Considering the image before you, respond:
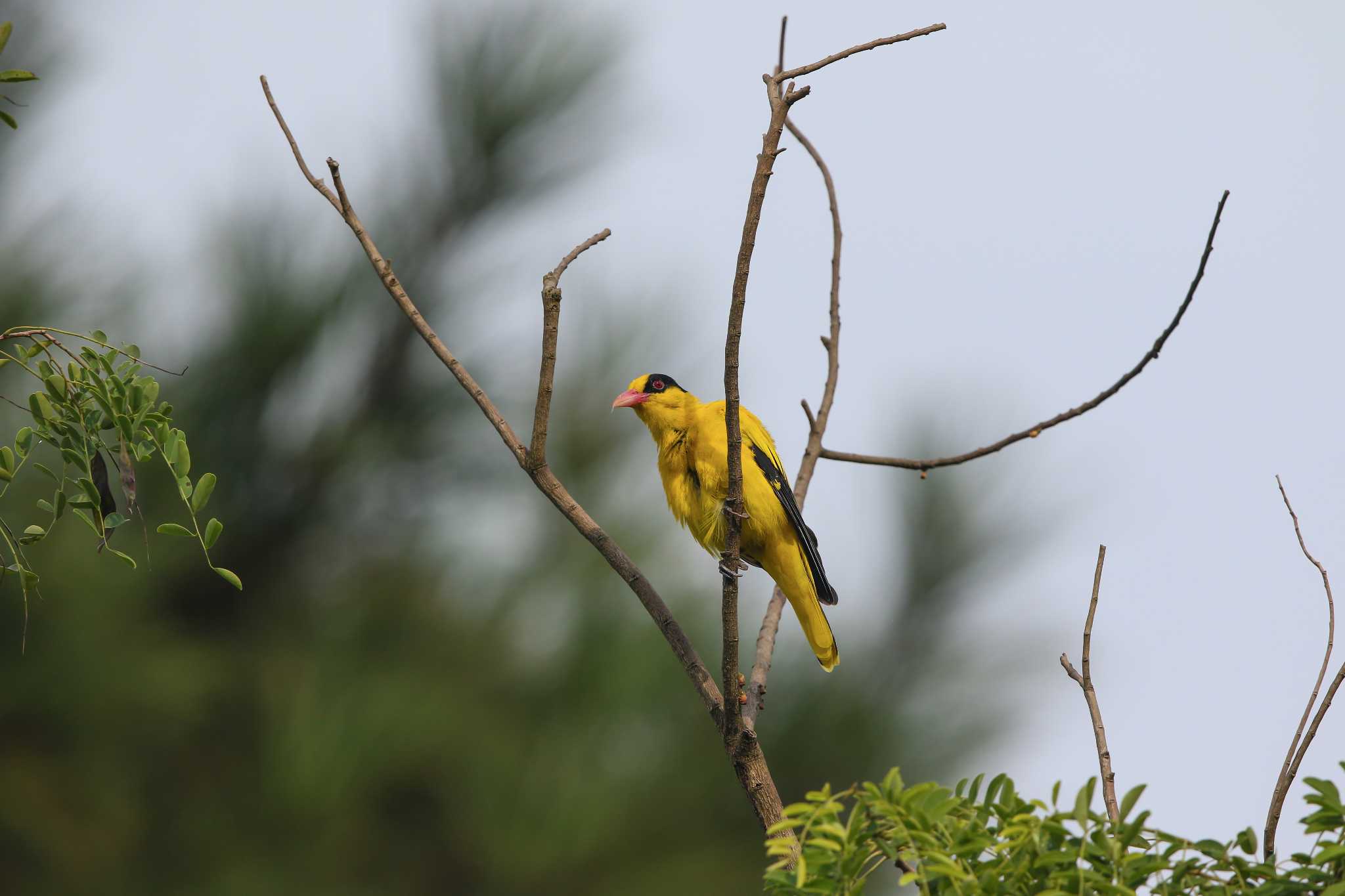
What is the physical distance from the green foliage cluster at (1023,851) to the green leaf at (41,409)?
1.00m

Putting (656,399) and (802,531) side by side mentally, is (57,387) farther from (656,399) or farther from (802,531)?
(656,399)

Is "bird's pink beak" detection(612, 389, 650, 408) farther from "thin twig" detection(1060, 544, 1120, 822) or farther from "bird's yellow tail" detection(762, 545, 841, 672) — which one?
"thin twig" detection(1060, 544, 1120, 822)

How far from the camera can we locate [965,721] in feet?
17.1

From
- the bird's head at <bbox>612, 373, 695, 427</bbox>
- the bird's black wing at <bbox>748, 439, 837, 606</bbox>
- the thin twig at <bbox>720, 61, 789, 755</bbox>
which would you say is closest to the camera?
the thin twig at <bbox>720, 61, 789, 755</bbox>

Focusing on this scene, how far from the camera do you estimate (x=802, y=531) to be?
3.15m

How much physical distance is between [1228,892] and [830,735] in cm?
430

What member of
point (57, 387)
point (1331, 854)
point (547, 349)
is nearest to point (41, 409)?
point (57, 387)

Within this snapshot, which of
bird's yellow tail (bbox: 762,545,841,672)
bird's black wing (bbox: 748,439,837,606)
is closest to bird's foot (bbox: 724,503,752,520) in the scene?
bird's black wing (bbox: 748,439,837,606)

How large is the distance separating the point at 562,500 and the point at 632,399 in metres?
1.89

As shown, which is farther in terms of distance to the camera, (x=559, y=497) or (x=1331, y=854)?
(x=559, y=497)

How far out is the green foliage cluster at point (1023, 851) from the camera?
1043mm

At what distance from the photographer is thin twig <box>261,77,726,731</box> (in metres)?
1.76

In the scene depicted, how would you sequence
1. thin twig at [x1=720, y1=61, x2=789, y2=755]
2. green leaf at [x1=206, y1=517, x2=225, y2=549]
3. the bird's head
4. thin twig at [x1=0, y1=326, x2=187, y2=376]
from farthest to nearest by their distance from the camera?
the bird's head, thin twig at [x1=720, y1=61, x2=789, y2=755], green leaf at [x1=206, y1=517, x2=225, y2=549], thin twig at [x1=0, y1=326, x2=187, y2=376]

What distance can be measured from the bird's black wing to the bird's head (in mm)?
257
